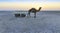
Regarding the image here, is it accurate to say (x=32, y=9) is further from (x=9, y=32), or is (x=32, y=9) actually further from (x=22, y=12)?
(x=9, y=32)

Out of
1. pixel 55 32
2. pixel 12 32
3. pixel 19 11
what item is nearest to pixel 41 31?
pixel 55 32

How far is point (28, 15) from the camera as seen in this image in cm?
750

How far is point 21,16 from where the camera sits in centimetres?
756

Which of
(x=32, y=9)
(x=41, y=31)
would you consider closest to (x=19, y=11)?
(x=32, y=9)

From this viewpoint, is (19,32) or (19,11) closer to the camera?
(19,32)

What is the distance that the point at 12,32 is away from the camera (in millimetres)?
3932

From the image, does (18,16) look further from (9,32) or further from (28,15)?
(9,32)

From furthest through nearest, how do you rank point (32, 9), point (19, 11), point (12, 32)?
point (19, 11)
point (32, 9)
point (12, 32)

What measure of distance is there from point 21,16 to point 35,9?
72cm

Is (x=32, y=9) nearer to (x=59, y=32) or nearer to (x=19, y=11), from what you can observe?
(x=19, y=11)

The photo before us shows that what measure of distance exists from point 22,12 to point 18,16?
1.07ft

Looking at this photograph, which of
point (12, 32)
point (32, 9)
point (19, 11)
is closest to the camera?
point (12, 32)

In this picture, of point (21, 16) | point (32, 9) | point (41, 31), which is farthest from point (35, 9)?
point (41, 31)

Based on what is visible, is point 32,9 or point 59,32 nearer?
point 59,32
